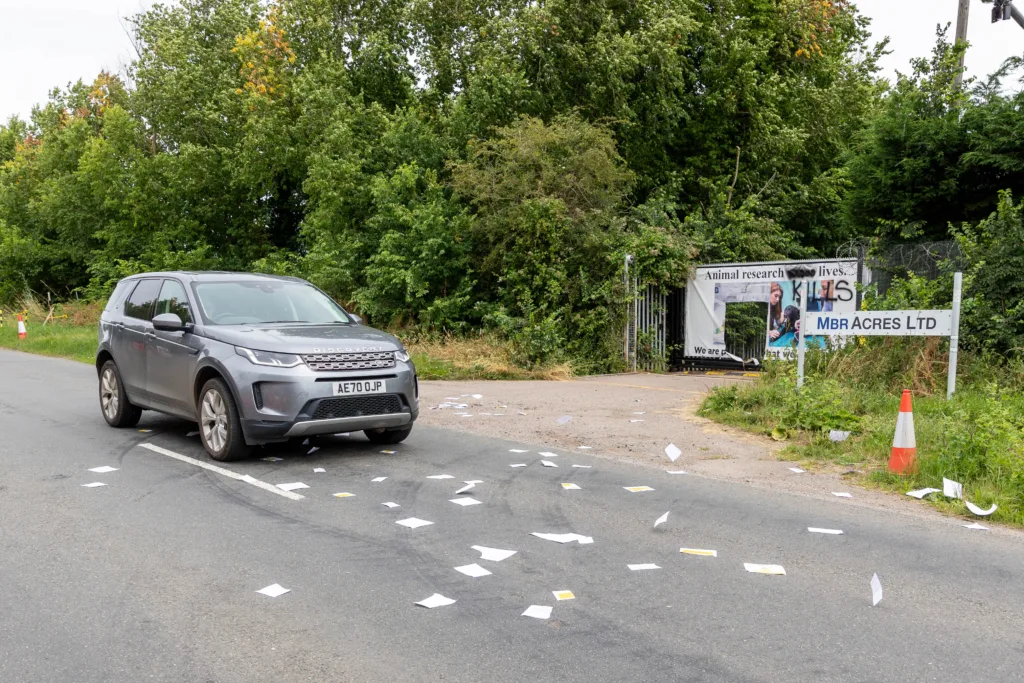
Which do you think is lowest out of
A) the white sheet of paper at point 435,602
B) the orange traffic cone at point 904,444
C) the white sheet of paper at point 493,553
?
the white sheet of paper at point 435,602

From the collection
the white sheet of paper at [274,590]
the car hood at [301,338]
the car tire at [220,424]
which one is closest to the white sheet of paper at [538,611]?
the white sheet of paper at [274,590]

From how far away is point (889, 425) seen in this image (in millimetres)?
8844

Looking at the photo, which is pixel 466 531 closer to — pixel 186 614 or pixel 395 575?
pixel 395 575

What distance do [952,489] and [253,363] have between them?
5.93m

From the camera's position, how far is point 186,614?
13.9ft

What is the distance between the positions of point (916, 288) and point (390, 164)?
46.5 ft

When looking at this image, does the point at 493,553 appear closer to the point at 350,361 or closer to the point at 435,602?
the point at 435,602

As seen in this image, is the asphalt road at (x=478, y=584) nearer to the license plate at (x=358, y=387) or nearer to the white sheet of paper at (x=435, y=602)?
the white sheet of paper at (x=435, y=602)

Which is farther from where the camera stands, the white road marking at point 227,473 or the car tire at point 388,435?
the car tire at point 388,435

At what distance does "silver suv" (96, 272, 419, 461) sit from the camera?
24.9 feet

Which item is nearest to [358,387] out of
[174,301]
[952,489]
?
[174,301]

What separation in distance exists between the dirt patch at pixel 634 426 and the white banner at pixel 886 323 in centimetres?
184

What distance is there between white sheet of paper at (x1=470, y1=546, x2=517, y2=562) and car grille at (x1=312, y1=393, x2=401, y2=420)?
283 cm

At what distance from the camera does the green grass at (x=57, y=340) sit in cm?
2245
